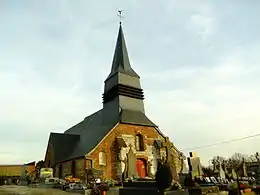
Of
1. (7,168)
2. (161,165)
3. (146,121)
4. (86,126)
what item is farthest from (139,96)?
(7,168)

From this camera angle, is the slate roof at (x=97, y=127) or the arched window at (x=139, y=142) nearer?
the slate roof at (x=97, y=127)

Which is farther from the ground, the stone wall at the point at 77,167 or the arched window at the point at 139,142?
the arched window at the point at 139,142

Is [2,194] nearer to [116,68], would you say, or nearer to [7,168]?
[116,68]

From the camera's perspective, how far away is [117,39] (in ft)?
113

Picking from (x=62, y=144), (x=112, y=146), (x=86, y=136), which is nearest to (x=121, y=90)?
(x=112, y=146)

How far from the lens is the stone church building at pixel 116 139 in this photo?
2525 centimetres

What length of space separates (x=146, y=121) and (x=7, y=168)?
28.9 meters

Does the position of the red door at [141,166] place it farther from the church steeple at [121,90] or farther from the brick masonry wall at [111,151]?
the church steeple at [121,90]

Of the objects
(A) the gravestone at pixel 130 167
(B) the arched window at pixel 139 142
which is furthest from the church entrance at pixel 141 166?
→ (A) the gravestone at pixel 130 167

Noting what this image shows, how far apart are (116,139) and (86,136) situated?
5.76 metres

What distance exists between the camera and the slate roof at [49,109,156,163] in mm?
26828

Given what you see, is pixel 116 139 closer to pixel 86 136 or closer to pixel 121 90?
pixel 121 90

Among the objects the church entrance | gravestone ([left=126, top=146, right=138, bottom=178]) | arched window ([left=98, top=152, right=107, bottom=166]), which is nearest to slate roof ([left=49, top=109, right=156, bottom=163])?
arched window ([left=98, top=152, right=107, bottom=166])

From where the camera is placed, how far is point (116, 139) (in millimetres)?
26031
